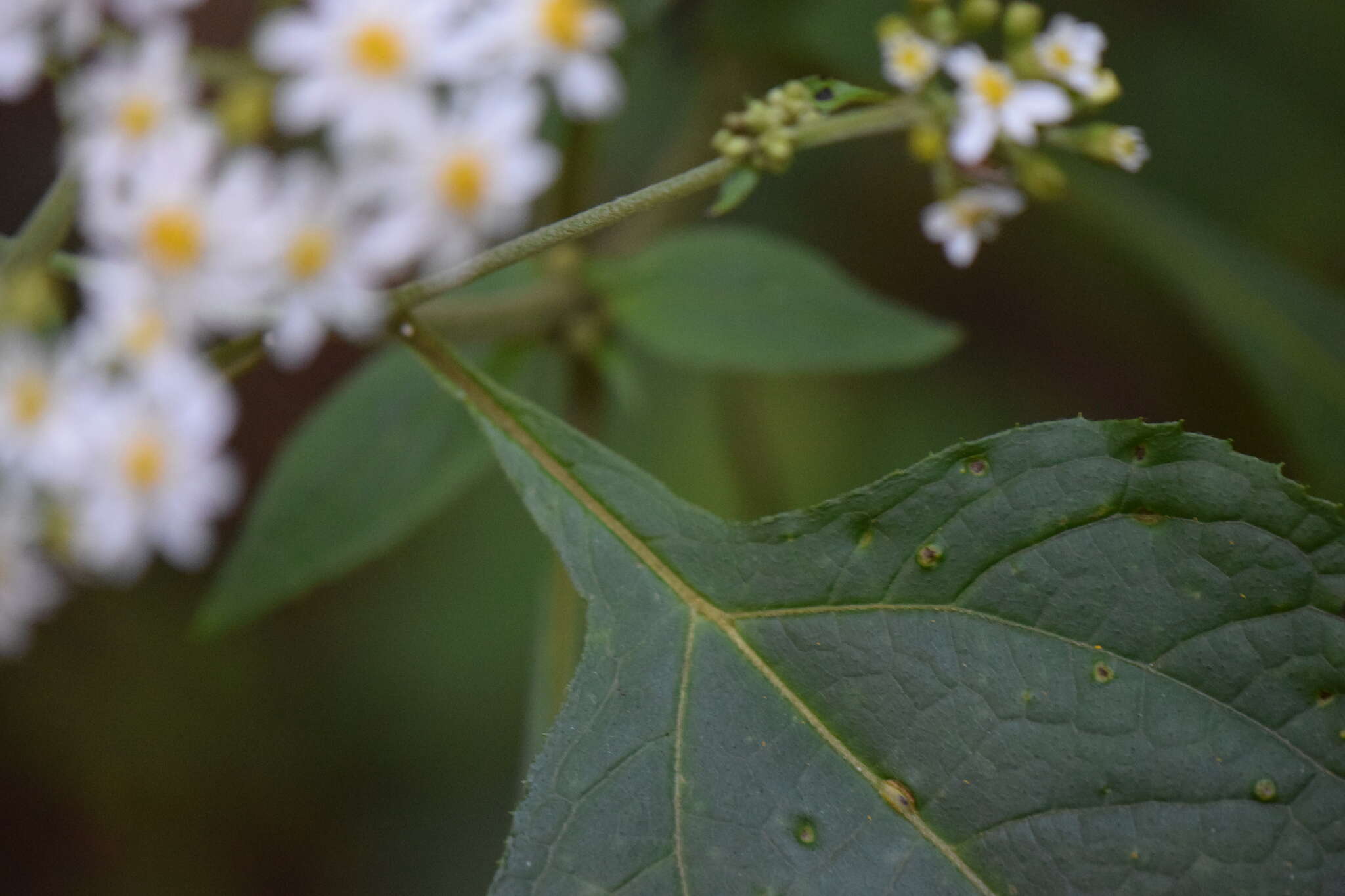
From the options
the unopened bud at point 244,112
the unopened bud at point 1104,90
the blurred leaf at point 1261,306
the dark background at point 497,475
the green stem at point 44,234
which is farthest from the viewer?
the dark background at point 497,475

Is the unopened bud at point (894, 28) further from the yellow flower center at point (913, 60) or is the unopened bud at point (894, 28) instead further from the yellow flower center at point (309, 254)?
the yellow flower center at point (309, 254)

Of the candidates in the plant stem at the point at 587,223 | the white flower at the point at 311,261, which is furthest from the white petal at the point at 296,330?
the plant stem at the point at 587,223

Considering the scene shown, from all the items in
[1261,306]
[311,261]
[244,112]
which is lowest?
[1261,306]

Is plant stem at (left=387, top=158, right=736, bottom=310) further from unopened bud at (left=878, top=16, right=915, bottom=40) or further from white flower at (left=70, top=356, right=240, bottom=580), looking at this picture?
white flower at (left=70, top=356, right=240, bottom=580)

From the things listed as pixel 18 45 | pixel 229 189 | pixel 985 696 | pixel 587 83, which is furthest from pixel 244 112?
pixel 985 696

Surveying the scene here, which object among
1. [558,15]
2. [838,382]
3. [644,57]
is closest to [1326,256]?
[838,382]

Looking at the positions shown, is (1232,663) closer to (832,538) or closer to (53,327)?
(832,538)

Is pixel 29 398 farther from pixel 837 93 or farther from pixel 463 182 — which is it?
pixel 837 93
